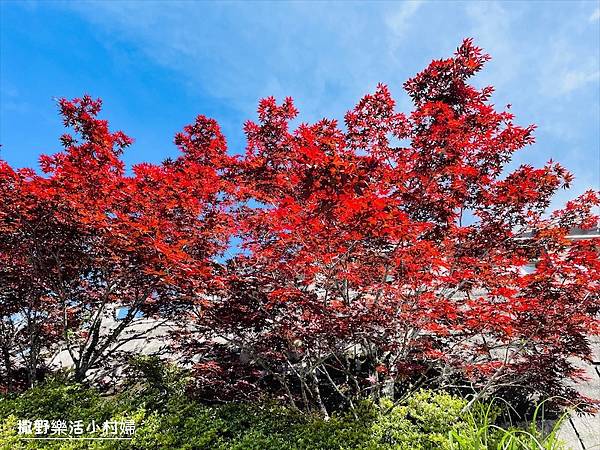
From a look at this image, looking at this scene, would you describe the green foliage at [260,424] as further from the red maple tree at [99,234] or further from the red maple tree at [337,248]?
the red maple tree at [99,234]

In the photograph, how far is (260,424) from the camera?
4676mm

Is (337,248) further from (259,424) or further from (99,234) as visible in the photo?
(99,234)

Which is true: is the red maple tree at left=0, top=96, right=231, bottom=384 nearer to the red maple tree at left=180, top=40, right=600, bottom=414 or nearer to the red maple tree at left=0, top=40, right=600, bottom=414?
the red maple tree at left=0, top=40, right=600, bottom=414

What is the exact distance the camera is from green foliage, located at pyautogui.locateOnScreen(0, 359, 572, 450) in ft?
12.9

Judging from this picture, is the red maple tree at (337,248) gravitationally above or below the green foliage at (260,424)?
above

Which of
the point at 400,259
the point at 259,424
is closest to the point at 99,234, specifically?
the point at 259,424

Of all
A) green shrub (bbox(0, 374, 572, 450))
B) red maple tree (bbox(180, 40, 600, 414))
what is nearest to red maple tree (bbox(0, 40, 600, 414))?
red maple tree (bbox(180, 40, 600, 414))

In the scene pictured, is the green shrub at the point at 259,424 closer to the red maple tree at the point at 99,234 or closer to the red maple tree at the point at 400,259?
the red maple tree at the point at 400,259

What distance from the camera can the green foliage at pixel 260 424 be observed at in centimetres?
392

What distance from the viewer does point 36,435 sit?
4645 millimetres

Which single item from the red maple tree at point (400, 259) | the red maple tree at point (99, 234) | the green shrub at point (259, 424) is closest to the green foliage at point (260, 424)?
the green shrub at point (259, 424)

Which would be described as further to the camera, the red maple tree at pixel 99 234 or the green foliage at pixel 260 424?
the red maple tree at pixel 99 234

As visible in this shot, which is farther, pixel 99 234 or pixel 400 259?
pixel 99 234

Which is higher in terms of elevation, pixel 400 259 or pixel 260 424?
pixel 400 259
